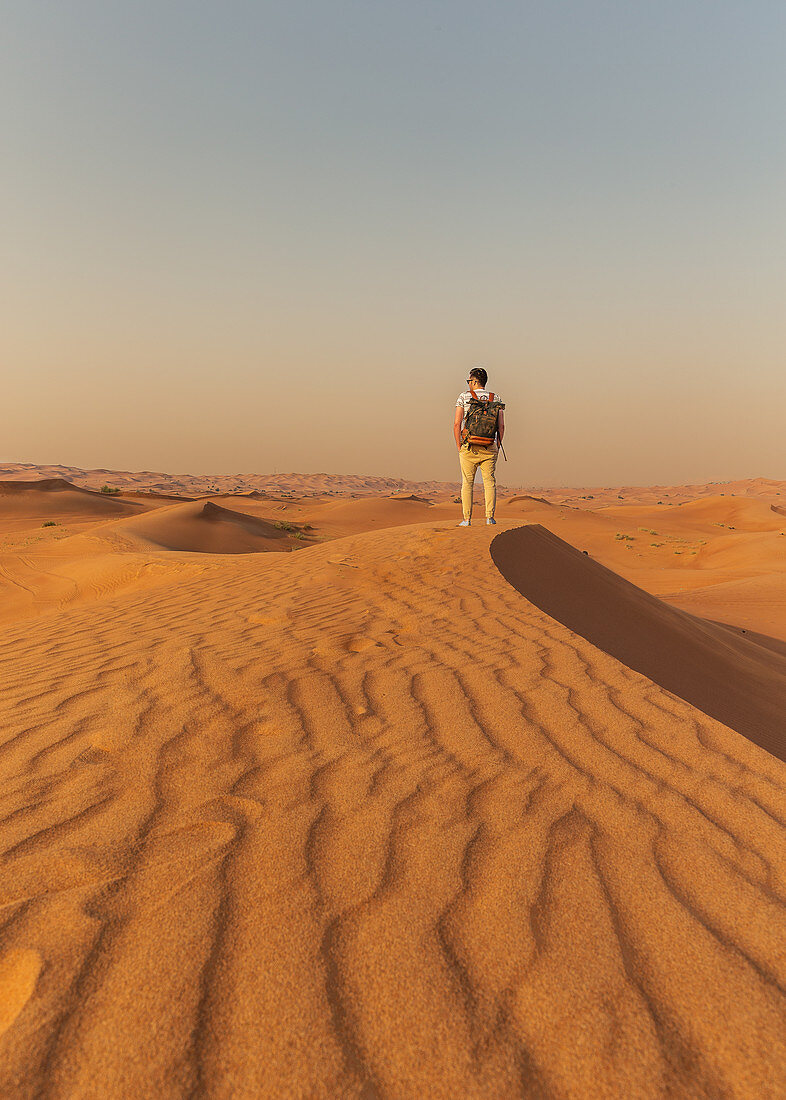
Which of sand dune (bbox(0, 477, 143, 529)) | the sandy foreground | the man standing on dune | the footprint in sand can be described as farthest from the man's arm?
sand dune (bbox(0, 477, 143, 529))

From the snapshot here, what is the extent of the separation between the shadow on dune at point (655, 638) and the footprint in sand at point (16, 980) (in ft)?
10.7

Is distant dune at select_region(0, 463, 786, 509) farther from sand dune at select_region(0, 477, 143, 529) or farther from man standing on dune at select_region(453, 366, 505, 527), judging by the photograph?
man standing on dune at select_region(453, 366, 505, 527)

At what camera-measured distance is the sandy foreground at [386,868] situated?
1.10m

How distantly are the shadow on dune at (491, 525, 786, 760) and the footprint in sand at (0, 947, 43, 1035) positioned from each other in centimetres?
327

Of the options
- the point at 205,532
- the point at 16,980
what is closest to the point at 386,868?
the point at 16,980

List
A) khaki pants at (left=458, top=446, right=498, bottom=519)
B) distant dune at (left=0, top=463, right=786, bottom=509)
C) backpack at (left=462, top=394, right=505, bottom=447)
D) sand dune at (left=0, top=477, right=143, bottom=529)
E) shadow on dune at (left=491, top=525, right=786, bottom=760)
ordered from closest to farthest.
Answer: shadow on dune at (left=491, top=525, right=786, bottom=760), backpack at (left=462, top=394, right=505, bottom=447), khaki pants at (left=458, top=446, right=498, bottom=519), sand dune at (left=0, top=477, right=143, bottom=529), distant dune at (left=0, top=463, right=786, bottom=509)

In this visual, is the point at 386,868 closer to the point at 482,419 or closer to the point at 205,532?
the point at 482,419

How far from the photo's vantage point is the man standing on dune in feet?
25.1

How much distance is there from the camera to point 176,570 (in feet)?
27.9

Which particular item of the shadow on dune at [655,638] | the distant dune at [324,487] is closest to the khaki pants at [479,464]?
the shadow on dune at [655,638]

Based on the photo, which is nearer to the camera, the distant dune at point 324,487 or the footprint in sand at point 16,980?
the footprint in sand at point 16,980

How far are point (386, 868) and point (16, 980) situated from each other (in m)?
0.91

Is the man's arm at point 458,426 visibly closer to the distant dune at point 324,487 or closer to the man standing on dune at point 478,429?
the man standing on dune at point 478,429

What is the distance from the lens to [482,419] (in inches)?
301
